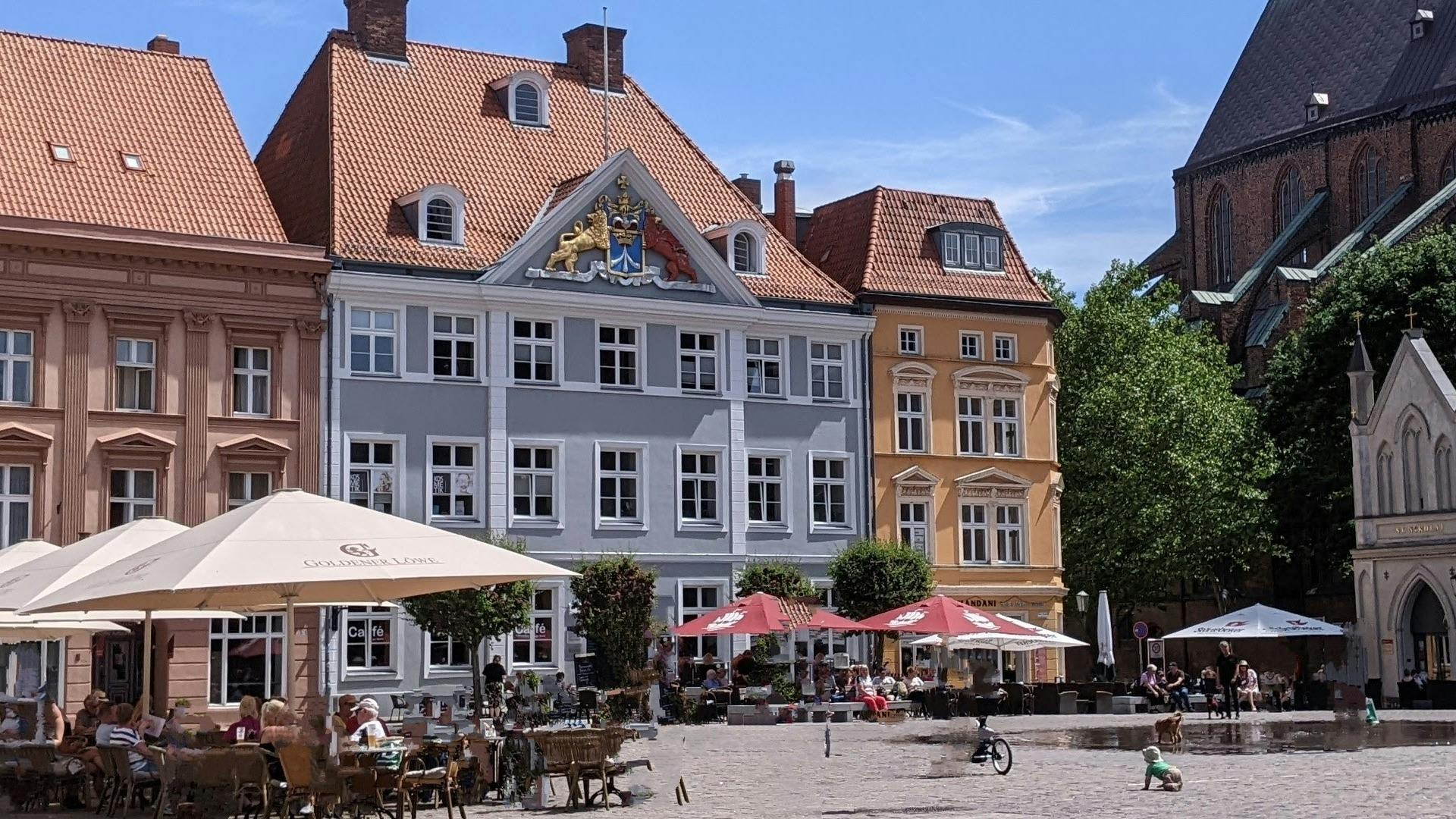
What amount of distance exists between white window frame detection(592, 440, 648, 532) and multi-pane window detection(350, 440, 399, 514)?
15.6 ft

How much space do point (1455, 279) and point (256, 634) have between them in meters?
36.2

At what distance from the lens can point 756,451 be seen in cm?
4828

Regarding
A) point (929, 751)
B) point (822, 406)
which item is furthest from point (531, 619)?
point (929, 751)

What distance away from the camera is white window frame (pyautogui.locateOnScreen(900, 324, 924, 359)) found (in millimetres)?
51125

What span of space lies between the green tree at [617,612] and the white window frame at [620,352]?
5.23m

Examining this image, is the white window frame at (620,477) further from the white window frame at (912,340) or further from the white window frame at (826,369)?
the white window frame at (912,340)

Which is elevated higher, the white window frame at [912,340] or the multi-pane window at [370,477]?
the white window frame at [912,340]

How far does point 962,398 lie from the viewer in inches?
2047

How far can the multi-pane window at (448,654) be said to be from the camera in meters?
43.0

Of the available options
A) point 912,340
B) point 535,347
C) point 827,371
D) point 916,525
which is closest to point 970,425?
point 912,340

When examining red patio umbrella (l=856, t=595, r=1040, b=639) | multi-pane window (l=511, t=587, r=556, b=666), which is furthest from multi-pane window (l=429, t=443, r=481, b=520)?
red patio umbrella (l=856, t=595, r=1040, b=639)

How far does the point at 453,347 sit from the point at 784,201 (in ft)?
46.5

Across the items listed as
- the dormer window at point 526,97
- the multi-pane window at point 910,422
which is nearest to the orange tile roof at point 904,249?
the multi-pane window at point 910,422

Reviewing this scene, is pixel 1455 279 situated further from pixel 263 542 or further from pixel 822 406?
pixel 263 542
